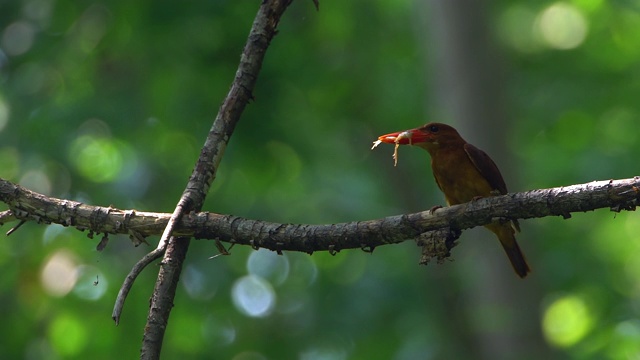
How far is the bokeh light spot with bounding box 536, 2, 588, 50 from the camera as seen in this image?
Answer: 1017 cm

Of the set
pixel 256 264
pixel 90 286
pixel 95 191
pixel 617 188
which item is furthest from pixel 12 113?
pixel 617 188

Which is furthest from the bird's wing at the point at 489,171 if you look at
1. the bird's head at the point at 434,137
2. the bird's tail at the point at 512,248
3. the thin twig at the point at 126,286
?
the thin twig at the point at 126,286

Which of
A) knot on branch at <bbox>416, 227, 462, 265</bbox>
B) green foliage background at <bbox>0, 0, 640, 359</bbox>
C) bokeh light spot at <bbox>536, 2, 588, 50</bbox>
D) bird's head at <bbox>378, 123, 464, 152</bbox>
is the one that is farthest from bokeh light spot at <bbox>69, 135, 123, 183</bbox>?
knot on branch at <bbox>416, 227, 462, 265</bbox>

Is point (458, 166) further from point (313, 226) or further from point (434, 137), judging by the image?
point (313, 226)

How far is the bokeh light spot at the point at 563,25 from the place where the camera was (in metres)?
10.2

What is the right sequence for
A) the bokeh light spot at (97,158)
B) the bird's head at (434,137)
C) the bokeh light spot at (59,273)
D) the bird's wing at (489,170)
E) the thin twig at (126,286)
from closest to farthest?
the thin twig at (126,286), the bird's wing at (489,170), the bird's head at (434,137), the bokeh light spot at (59,273), the bokeh light spot at (97,158)

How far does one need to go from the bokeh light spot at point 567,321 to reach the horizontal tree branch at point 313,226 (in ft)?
16.4

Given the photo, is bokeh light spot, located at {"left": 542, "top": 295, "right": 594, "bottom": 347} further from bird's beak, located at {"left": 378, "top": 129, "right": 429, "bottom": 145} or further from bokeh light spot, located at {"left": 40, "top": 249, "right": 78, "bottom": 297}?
bokeh light spot, located at {"left": 40, "top": 249, "right": 78, "bottom": 297}

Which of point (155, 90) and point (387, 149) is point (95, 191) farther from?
point (387, 149)

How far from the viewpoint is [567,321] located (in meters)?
9.05

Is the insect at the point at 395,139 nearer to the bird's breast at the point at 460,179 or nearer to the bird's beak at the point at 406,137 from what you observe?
the bird's beak at the point at 406,137

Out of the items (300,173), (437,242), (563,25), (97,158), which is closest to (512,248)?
(437,242)

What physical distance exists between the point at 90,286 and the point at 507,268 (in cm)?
358

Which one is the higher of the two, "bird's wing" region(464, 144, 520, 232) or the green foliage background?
the green foliage background
